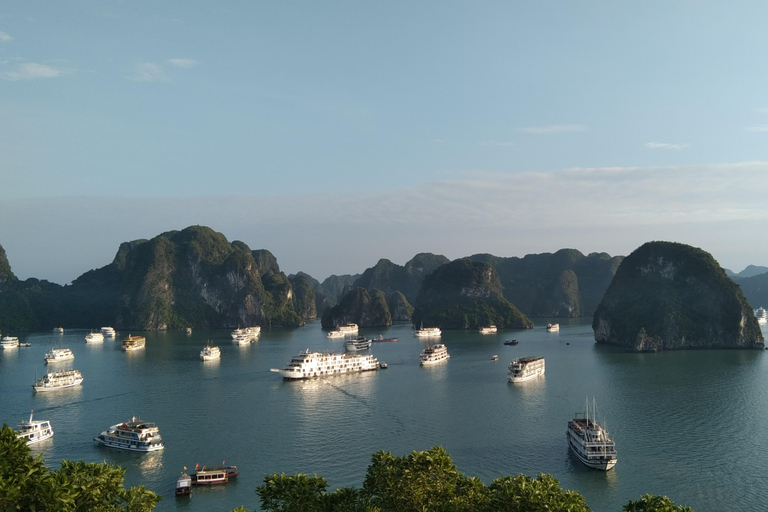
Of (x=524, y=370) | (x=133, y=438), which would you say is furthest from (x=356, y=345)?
(x=133, y=438)

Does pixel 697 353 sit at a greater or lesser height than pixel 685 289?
lesser

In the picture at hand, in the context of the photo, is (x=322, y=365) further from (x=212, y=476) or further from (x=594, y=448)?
(x=594, y=448)

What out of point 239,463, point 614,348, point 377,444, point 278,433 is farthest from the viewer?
point 614,348

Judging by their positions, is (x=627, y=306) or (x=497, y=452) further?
(x=627, y=306)

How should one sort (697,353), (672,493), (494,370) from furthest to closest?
(697,353), (494,370), (672,493)

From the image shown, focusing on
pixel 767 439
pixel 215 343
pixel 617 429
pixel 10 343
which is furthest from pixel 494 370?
pixel 10 343

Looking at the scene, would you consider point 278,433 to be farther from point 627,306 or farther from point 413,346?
point 627,306

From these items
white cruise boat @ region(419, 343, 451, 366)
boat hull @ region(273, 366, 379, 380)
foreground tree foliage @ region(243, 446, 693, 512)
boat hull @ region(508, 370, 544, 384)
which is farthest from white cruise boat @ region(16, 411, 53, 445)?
white cruise boat @ region(419, 343, 451, 366)

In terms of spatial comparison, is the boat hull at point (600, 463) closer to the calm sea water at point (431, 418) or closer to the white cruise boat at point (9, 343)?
the calm sea water at point (431, 418)
